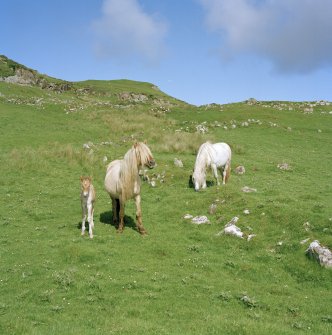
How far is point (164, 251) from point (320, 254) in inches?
208

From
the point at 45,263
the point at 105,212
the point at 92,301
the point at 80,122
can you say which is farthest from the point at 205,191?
the point at 80,122

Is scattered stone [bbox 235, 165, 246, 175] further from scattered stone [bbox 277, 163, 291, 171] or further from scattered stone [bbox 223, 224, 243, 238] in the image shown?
scattered stone [bbox 223, 224, 243, 238]

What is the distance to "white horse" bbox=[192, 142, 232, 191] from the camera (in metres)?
23.4

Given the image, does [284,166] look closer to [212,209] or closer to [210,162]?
[210,162]

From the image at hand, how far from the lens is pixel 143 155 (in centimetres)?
1667

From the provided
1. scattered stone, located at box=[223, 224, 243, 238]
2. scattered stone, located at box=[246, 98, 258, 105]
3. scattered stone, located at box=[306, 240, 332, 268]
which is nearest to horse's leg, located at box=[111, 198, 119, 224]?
scattered stone, located at box=[223, 224, 243, 238]

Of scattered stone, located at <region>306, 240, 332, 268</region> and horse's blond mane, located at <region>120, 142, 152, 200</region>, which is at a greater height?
horse's blond mane, located at <region>120, 142, 152, 200</region>

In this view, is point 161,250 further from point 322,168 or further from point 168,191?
point 322,168

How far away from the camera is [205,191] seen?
22141mm

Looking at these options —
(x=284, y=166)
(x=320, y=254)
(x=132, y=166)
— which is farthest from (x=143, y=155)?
(x=284, y=166)

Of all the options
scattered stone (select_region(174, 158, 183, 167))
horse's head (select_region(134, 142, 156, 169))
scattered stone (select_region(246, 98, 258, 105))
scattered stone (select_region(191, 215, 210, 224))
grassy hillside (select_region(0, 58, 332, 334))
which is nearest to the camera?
grassy hillside (select_region(0, 58, 332, 334))

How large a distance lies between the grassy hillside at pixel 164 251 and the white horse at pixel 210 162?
3.06 feet

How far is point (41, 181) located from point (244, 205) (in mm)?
13713

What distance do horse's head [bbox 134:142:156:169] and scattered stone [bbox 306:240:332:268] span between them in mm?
6572
